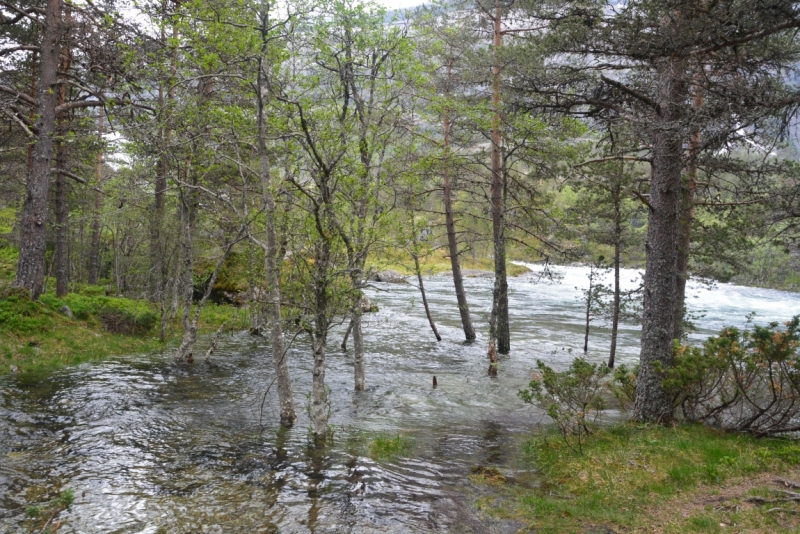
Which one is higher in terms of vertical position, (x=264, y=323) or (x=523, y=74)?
(x=523, y=74)

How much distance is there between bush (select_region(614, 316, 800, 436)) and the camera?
711 cm

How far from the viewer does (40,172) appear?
41.7 ft

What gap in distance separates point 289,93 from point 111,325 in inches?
407

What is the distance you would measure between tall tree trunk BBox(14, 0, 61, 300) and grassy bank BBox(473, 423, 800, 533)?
12292 mm

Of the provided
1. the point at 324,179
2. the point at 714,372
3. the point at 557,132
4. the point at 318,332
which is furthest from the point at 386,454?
the point at 557,132

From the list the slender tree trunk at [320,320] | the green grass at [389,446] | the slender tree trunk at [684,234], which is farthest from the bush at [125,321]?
the slender tree trunk at [684,234]

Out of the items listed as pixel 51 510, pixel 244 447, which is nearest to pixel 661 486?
pixel 244 447

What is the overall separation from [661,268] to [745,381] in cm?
216

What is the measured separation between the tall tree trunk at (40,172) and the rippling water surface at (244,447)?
3338 mm

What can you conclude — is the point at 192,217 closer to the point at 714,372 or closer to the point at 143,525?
the point at 143,525

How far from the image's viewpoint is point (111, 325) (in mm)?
14984

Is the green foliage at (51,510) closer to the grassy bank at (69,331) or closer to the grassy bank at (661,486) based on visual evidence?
the grassy bank at (661,486)

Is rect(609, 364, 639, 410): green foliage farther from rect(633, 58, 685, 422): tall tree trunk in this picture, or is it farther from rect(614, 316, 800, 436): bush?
rect(614, 316, 800, 436): bush

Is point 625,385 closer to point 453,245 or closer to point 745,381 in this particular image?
point 745,381
